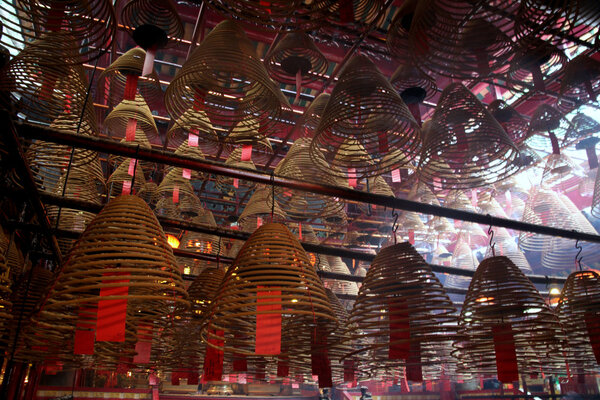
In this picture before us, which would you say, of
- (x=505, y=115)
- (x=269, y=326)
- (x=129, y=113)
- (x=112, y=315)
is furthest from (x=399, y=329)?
(x=129, y=113)

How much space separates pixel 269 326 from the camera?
2.16 meters

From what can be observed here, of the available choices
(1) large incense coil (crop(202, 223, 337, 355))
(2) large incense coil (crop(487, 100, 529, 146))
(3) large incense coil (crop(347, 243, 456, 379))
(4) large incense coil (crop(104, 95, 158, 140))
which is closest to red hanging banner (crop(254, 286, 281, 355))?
(1) large incense coil (crop(202, 223, 337, 355))

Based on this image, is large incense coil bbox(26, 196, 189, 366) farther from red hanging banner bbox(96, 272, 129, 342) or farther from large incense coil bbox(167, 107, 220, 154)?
large incense coil bbox(167, 107, 220, 154)

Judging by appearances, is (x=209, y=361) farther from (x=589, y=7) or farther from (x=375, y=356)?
(x=589, y=7)

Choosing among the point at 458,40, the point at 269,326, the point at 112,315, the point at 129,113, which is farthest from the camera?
the point at 129,113

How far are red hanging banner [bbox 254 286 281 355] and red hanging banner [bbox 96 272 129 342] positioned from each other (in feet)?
2.06

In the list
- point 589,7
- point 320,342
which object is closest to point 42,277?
point 320,342

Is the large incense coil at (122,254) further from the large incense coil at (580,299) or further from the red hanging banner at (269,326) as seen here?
the large incense coil at (580,299)

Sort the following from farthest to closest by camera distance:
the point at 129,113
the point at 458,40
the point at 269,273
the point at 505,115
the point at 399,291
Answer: the point at 505,115 < the point at 129,113 < the point at 458,40 < the point at 399,291 < the point at 269,273

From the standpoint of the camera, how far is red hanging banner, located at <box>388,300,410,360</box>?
2465 mm

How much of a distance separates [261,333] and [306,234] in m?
6.36

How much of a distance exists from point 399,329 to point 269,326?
2.56ft

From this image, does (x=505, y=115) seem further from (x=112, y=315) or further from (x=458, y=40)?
(x=112, y=315)

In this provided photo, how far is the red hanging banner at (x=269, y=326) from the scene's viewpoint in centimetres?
210
